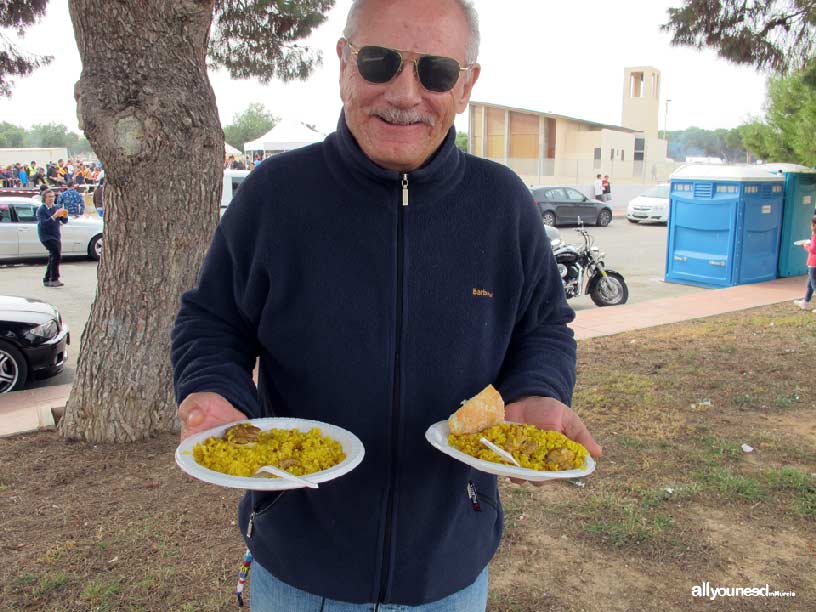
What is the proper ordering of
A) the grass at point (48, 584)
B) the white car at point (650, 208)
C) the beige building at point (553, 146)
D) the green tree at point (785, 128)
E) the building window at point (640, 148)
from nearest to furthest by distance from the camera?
1. the grass at point (48, 584)
2. the green tree at point (785, 128)
3. the white car at point (650, 208)
4. the beige building at point (553, 146)
5. the building window at point (640, 148)

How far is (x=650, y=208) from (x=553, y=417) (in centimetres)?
2613

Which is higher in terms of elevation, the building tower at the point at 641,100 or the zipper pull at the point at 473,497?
the building tower at the point at 641,100

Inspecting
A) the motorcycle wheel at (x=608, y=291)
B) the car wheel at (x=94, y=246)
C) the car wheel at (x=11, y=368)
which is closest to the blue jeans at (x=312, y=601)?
the car wheel at (x=11, y=368)

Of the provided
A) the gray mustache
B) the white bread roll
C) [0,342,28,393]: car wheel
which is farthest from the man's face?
[0,342,28,393]: car wheel

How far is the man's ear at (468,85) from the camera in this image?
6.03 ft

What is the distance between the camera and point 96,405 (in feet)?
15.6

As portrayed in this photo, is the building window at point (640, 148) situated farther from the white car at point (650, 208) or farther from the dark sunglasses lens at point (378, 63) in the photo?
the dark sunglasses lens at point (378, 63)

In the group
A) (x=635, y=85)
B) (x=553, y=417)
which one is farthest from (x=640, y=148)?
(x=553, y=417)

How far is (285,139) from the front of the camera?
100.0 feet

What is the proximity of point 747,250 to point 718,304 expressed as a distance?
2443 millimetres

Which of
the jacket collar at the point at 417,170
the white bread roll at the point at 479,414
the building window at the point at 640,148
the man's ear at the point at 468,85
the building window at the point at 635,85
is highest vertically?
the building window at the point at 635,85

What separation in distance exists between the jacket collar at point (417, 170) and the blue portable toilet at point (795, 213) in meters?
13.0

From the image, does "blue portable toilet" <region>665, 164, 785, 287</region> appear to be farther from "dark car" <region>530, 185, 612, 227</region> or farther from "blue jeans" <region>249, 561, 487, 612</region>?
"blue jeans" <region>249, 561, 487, 612</region>

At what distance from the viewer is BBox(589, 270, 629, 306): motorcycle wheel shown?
11.0 metres
